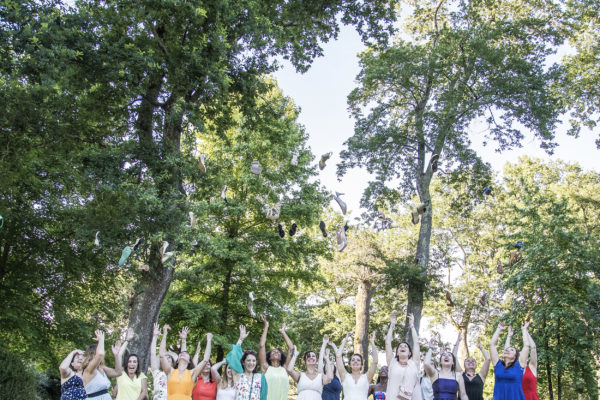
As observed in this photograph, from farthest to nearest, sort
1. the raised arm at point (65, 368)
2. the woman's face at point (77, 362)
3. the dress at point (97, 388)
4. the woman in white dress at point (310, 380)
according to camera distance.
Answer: the woman in white dress at point (310, 380)
the dress at point (97, 388)
the woman's face at point (77, 362)
the raised arm at point (65, 368)

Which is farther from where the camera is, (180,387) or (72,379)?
(180,387)

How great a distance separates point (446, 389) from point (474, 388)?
0.83 m

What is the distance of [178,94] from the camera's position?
411 inches

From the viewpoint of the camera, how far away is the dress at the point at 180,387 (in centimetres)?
582

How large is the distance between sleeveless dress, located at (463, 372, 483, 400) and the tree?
7.62 meters

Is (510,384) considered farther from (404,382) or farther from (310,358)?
(310,358)

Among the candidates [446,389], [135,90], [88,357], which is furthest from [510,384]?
[135,90]

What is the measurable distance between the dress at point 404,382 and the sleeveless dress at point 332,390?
73cm

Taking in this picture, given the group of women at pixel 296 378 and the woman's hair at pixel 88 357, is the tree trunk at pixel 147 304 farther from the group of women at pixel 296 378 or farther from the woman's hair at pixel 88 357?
the woman's hair at pixel 88 357

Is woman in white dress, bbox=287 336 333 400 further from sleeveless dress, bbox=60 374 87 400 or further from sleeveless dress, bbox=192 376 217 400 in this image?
sleeveless dress, bbox=60 374 87 400

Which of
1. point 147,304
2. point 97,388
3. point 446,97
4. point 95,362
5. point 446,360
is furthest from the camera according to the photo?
point 446,97

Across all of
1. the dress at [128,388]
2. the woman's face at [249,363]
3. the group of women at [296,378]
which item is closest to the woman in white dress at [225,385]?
the group of women at [296,378]

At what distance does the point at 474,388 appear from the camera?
21.6 ft

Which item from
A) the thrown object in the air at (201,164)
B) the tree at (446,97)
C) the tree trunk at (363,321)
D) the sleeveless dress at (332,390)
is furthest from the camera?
the tree trunk at (363,321)
